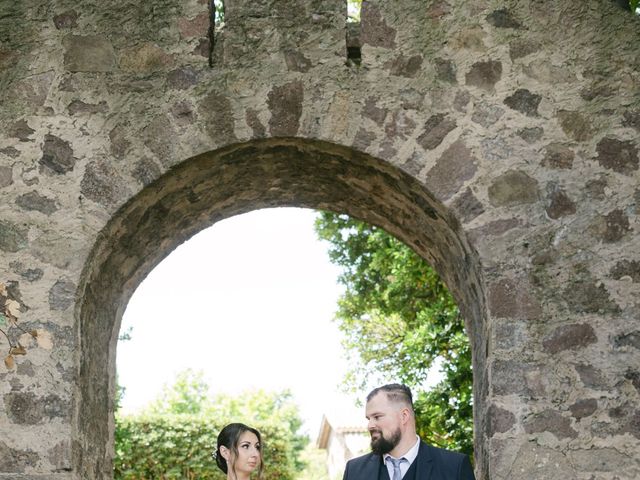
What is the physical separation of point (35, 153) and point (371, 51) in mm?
1587

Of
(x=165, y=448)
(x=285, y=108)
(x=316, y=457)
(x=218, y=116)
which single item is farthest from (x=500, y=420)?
(x=316, y=457)

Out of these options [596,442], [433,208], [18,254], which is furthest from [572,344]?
[18,254]

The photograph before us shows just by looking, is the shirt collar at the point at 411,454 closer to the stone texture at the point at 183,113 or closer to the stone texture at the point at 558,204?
the stone texture at the point at 558,204

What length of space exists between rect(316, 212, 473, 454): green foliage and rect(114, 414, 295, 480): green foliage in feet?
6.27

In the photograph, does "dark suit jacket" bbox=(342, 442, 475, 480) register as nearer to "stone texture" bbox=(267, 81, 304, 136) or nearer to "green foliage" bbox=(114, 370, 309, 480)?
"stone texture" bbox=(267, 81, 304, 136)

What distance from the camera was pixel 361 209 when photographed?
471 centimetres

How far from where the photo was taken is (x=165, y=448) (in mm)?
10406

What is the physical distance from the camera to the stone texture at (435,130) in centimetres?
384

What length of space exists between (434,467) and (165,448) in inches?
289

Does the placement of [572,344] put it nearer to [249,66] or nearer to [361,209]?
[361,209]

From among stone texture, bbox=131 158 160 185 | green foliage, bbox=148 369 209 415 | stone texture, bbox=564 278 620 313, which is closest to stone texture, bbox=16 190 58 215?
stone texture, bbox=131 158 160 185

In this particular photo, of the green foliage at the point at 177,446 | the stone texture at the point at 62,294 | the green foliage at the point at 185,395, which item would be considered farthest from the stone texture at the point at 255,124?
the green foliage at the point at 185,395

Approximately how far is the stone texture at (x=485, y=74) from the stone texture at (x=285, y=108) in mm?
770

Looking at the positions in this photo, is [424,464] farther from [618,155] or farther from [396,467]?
[618,155]
